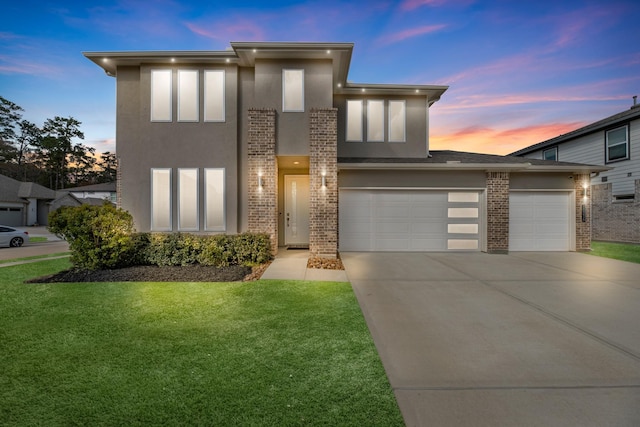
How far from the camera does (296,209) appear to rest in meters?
11.2

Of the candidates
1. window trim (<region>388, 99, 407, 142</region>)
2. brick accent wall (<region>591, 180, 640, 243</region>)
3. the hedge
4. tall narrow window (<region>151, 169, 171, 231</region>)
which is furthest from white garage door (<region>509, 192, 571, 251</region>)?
tall narrow window (<region>151, 169, 171, 231</region>)

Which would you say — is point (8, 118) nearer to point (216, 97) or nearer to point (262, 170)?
point (216, 97)

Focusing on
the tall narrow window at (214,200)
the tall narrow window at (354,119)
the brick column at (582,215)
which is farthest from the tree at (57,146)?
the brick column at (582,215)

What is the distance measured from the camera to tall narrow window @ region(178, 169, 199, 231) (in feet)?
30.6

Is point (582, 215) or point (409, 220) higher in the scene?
point (582, 215)

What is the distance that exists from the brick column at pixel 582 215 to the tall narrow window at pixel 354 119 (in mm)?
8448

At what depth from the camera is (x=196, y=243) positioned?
25.5 feet

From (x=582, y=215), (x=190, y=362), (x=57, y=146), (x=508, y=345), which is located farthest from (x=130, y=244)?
(x=57, y=146)

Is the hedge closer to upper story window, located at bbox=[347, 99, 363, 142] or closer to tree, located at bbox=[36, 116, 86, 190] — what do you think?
upper story window, located at bbox=[347, 99, 363, 142]

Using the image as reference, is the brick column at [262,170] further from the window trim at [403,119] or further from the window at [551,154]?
the window at [551,154]

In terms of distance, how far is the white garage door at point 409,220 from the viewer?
34.0 feet

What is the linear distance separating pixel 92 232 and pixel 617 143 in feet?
72.6

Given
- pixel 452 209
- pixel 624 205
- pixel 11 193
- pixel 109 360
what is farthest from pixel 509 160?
pixel 11 193

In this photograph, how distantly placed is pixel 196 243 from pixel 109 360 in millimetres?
5001
